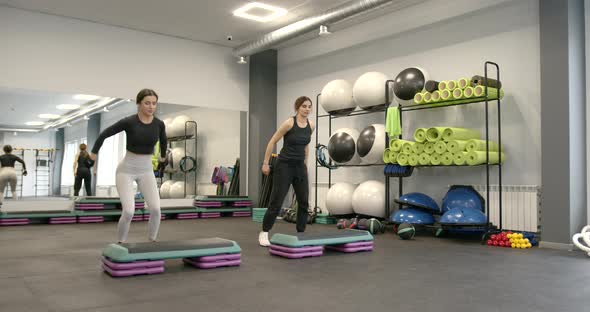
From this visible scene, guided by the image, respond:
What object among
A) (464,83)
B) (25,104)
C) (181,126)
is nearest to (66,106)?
(25,104)

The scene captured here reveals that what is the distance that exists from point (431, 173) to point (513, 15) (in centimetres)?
234

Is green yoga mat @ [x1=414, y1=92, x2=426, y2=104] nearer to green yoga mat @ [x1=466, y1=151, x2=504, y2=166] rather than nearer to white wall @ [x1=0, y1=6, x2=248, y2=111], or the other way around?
green yoga mat @ [x1=466, y1=151, x2=504, y2=166]

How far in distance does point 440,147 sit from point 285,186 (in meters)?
2.38

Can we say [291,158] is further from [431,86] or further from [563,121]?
[563,121]

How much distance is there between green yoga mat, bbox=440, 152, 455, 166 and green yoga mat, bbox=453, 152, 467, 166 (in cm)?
4

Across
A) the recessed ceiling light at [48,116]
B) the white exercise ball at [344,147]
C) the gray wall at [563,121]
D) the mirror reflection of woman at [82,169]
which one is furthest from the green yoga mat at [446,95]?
the recessed ceiling light at [48,116]

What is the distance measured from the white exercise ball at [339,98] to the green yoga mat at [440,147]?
1.91 meters

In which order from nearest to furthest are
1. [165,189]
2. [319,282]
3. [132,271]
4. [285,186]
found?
[319,282] → [132,271] → [285,186] → [165,189]

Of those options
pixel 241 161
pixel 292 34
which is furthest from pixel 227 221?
pixel 292 34

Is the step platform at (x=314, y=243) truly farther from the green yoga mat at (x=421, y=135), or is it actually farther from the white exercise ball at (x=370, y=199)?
the white exercise ball at (x=370, y=199)

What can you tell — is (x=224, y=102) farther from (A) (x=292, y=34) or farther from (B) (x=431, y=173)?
(B) (x=431, y=173)

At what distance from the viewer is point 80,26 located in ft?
27.7

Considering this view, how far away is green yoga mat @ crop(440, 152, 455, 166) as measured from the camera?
599 cm

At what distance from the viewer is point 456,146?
5914 mm
